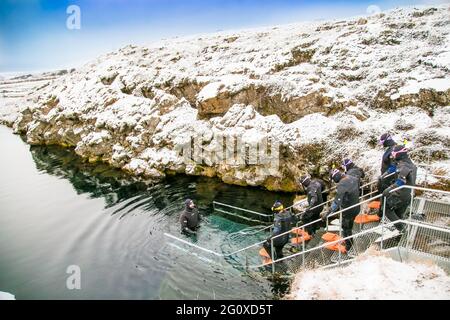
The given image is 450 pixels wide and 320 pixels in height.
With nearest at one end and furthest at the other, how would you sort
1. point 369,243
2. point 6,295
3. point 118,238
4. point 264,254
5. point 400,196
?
1. point 400,196
2. point 369,243
3. point 6,295
4. point 264,254
5. point 118,238

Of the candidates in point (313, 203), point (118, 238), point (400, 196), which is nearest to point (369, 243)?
point (400, 196)

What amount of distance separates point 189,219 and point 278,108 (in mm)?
12884

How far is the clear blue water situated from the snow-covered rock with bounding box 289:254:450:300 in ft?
7.61

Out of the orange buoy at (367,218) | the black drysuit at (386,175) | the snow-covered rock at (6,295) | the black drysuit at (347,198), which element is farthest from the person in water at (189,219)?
the black drysuit at (386,175)

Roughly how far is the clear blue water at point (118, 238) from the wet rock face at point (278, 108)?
8.66 feet

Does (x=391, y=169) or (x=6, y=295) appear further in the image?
(x=6, y=295)

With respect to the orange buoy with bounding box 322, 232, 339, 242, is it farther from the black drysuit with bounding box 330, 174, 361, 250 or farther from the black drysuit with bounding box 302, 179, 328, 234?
the black drysuit with bounding box 302, 179, 328, 234

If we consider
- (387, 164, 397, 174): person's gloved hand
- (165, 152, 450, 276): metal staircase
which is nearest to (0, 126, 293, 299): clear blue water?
(165, 152, 450, 276): metal staircase

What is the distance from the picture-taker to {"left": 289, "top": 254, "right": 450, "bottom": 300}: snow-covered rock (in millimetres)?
7508

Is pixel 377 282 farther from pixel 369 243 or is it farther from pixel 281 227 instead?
pixel 281 227

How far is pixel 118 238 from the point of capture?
15.9m

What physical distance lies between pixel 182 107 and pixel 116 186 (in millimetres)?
10068

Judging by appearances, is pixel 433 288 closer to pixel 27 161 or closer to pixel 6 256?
pixel 6 256
